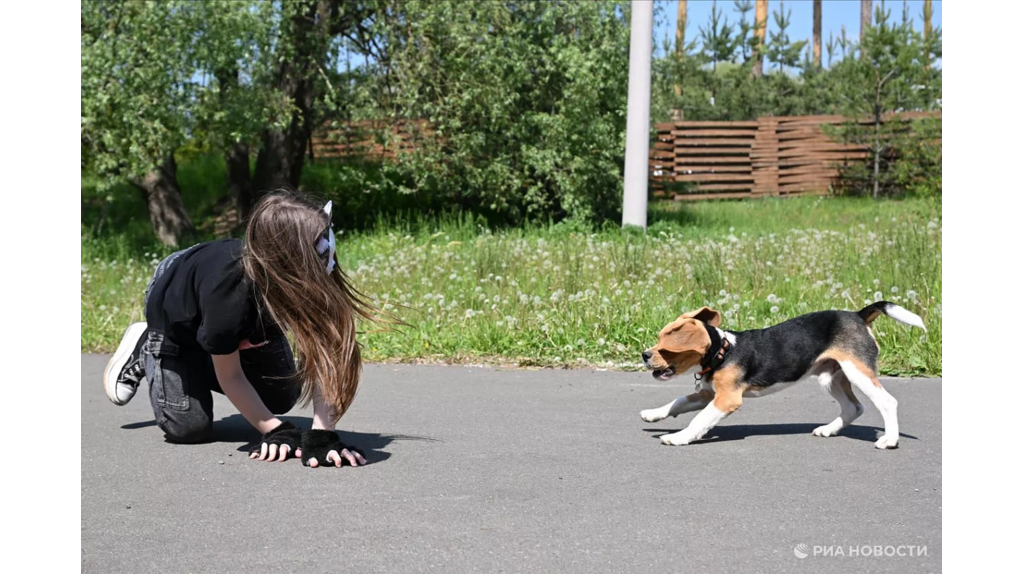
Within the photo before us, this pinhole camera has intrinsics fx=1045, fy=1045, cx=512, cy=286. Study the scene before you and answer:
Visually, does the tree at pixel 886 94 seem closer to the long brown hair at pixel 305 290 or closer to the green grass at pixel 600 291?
the green grass at pixel 600 291

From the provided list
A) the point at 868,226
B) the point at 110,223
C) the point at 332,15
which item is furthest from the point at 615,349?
the point at 110,223

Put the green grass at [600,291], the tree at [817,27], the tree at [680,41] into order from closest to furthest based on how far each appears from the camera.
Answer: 1. the green grass at [600,291]
2. the tree at [680,41]
3. the tree at [817,27]

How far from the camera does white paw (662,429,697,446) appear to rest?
17.4ft

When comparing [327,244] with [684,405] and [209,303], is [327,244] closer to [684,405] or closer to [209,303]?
[209,303]

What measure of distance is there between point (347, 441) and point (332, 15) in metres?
13.1

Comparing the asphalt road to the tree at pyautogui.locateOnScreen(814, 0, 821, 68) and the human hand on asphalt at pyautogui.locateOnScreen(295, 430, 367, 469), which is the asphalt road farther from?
the tree at pyautogui.locateOnScreen(814, 0, 821, 68)

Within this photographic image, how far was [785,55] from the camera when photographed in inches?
1303

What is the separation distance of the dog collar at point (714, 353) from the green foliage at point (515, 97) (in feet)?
37.3

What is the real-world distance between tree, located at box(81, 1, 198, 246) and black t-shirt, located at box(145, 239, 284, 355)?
9725 mm

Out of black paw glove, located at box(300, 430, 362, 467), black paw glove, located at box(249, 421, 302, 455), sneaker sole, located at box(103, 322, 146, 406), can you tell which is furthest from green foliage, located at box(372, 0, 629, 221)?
black paw glove, located at box(300, 430, 362, 467)

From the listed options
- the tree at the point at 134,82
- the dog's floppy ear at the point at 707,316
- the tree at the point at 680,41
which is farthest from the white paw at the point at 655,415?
the tree at the point at 680,41

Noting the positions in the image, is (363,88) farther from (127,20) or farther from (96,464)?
(96,464)

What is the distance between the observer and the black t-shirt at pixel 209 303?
185 inches

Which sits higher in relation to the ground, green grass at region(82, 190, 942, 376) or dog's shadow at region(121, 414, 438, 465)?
green grass at region(82, 190, 942, 376)
